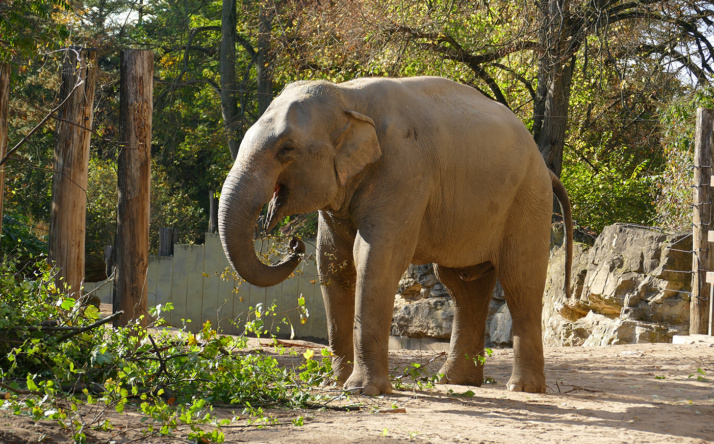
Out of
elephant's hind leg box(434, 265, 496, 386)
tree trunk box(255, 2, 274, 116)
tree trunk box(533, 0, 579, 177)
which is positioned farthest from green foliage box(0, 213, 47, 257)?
tree trunk box(533, 0, 579, 177)

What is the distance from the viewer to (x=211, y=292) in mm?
15562

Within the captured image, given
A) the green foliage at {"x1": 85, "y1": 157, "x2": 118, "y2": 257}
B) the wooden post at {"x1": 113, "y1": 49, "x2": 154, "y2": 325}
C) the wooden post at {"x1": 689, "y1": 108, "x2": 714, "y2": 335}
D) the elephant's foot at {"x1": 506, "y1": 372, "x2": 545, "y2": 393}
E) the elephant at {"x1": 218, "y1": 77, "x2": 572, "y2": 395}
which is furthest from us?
the green foliage at {"x1": 85, "y1": 157, "x2": 118, "y2": 257}

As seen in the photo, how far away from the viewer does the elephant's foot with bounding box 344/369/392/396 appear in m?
5.57

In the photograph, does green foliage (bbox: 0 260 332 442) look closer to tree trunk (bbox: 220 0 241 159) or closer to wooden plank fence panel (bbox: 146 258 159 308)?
wooden plank fence panel (bbox: 146 258 159 308)

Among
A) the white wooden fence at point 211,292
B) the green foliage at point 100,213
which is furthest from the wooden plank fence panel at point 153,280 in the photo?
the green foliage at point 100,213

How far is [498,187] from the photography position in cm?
625

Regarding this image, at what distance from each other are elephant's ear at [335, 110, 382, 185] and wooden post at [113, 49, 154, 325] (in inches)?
111

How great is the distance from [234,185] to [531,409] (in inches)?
97.8

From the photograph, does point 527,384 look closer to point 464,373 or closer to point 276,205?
point 464,373

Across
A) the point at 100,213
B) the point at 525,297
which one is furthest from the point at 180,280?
the point at 525,297

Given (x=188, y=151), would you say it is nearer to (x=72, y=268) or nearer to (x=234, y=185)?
(x=72, y=268)

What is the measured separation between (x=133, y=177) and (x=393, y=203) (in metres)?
3.09

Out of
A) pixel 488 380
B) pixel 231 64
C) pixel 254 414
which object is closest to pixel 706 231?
pixel 488 380

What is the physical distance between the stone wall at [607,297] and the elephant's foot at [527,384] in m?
4.08
